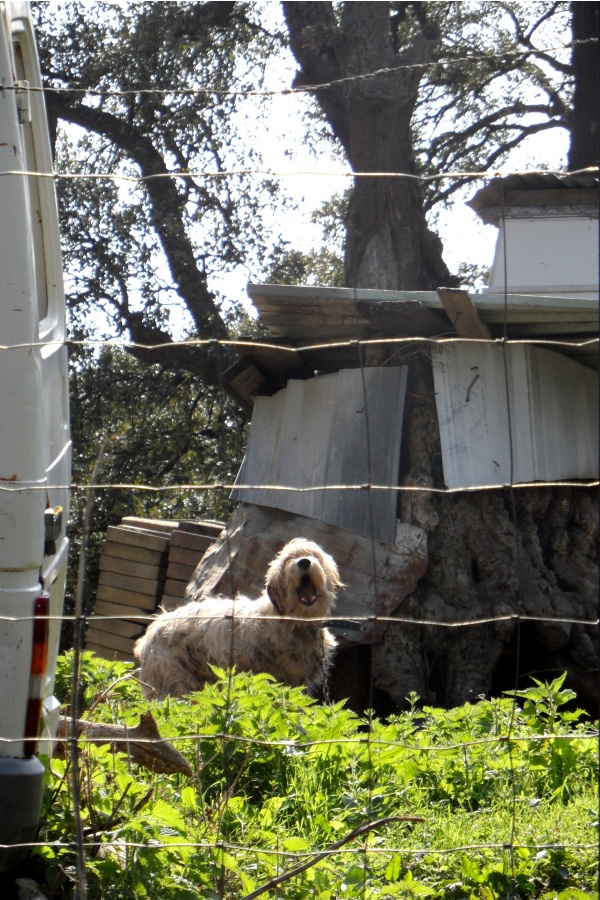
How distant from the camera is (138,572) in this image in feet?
34.6

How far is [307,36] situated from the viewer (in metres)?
13.7

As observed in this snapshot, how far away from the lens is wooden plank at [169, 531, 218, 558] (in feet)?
33.8

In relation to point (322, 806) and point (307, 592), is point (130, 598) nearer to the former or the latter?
point (307, 592)

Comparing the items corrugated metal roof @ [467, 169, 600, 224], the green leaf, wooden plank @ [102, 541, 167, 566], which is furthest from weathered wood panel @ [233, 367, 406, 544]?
the green leaf

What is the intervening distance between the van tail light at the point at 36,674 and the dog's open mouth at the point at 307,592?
173 inches

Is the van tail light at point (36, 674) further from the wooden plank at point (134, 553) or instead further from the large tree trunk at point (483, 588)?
the wooden plank at point (134, 553)

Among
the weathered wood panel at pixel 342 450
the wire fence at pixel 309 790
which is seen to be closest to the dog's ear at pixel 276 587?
the weathered wood panel at pixel 342 450

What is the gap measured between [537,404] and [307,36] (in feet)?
23.9

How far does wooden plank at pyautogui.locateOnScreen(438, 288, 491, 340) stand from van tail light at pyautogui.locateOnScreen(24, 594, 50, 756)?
535 centimetres

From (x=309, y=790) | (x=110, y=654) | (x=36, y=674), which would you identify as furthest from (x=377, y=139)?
(x=36, y=674)

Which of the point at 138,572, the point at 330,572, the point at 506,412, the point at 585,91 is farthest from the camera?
the point at 585,91

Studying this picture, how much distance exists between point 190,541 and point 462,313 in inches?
159

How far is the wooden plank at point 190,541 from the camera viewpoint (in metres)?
10.3

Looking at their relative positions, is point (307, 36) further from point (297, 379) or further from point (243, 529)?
point (243, 529)
